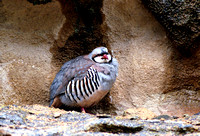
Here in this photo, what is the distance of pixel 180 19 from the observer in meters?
4.45

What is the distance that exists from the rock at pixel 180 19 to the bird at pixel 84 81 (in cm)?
103

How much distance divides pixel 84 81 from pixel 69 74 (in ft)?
1.02

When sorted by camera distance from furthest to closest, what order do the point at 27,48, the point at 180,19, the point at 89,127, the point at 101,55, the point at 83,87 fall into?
the point at 27,48, the point at 101,55, the point at 83,87, the point at 180,19, the point at 89,127

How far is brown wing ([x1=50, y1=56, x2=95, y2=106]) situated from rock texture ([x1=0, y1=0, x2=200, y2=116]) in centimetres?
36

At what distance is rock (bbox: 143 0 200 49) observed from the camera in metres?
4.38

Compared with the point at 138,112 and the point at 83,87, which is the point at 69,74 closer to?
the point at 83,87

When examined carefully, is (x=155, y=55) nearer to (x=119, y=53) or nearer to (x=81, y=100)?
(x=119, y=53)

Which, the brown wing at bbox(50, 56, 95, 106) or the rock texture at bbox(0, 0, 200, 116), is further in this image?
the rock texture at bbox(0, 0, 200, 116)

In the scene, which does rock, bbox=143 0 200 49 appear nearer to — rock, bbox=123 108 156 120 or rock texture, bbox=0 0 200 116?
rock texture, bbox=0 0 200 116

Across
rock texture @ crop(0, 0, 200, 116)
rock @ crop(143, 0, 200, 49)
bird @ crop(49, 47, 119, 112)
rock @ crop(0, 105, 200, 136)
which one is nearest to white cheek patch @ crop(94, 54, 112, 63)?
bird @ crop(49, 47, 119, 112)

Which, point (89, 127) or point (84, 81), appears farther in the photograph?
point (84, 81)

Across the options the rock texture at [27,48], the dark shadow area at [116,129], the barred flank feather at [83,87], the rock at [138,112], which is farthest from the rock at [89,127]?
the rock texture at [27,48]

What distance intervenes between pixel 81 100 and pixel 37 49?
49.6 inches

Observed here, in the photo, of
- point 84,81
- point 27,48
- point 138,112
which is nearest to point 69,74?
point 84,81
